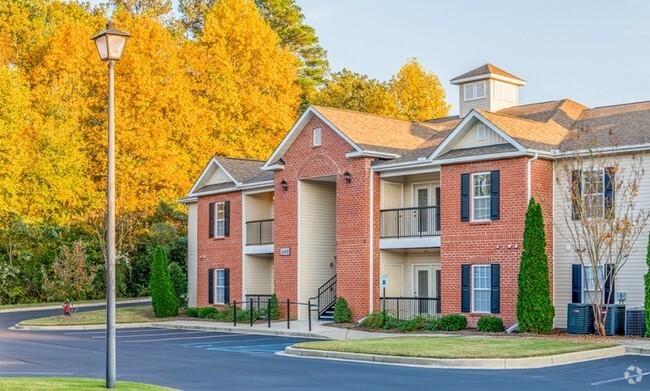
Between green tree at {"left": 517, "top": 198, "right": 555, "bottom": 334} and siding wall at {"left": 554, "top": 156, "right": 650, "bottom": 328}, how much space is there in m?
1.32

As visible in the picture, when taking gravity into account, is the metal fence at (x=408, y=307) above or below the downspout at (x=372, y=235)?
below

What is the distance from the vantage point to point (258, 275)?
128 ft

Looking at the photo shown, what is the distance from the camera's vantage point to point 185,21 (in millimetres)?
72375

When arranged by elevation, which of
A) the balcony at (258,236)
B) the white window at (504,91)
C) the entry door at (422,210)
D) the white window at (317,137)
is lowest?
the balcony at (258,236)

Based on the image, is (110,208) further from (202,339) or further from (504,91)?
(504,91)

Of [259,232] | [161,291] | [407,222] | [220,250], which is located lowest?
[161,291]

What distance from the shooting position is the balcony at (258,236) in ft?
125

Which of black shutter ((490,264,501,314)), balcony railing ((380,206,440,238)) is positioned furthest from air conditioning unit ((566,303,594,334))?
balcony railing ((380,206,440,238))

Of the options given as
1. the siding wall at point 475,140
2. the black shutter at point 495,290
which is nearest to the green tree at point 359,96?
the siding wall at point 475,140

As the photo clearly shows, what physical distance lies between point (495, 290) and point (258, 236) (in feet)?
41.7

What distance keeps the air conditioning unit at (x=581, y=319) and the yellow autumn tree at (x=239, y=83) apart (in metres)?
32.3

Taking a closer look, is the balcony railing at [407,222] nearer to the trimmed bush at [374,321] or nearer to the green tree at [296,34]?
the trimmed bush at [374,321]

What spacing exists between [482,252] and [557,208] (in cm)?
259

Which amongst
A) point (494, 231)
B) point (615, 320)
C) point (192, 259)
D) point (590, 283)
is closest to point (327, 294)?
point (192, 259)
